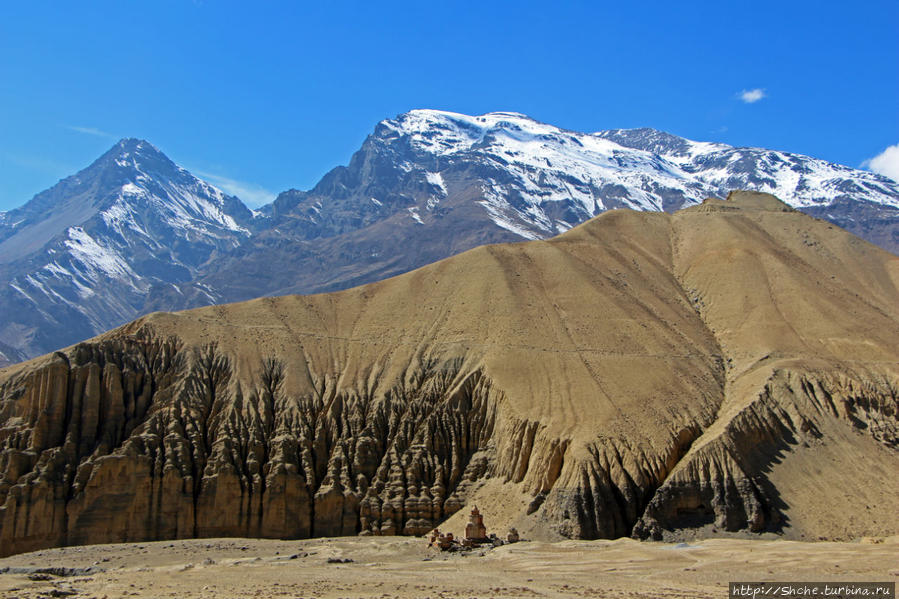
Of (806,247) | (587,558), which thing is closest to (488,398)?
(587,558)

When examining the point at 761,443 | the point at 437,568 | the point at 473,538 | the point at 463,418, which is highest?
the point at 463,418

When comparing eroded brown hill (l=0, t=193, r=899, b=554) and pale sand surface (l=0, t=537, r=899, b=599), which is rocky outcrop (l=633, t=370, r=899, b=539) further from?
pale sand surface (l=0, t=537, r=899, b=599)

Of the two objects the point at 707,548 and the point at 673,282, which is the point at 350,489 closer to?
the point at 707,548

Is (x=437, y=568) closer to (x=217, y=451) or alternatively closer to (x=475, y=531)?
(x=475, y=531)

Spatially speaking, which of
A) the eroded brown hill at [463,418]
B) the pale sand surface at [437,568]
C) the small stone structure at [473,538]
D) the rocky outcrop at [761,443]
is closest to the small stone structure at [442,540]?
the small stone structure at [473,538]

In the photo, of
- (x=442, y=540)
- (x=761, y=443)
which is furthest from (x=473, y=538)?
(x=761, y=443)

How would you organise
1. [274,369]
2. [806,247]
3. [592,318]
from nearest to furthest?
[274,369]
[592,318]
[806,247]

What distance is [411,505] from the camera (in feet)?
239

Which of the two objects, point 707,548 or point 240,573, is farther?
point 707,548

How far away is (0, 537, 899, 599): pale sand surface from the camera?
48.3 meters

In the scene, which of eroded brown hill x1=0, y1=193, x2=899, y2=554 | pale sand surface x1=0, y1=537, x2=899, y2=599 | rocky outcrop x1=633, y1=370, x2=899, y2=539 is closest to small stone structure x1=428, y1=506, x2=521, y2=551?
pale sand surface x1=0, y1=537, x2=899, y2=599

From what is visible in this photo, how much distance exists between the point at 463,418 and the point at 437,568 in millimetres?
22761

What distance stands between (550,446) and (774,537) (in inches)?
647

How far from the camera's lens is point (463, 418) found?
256 feet
